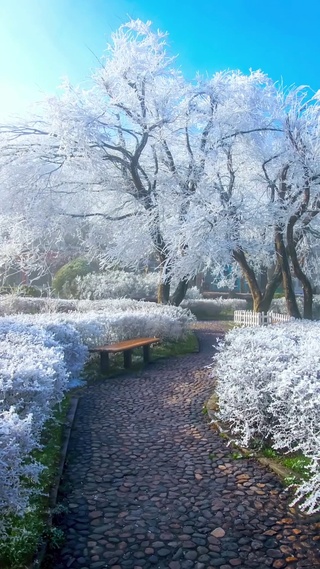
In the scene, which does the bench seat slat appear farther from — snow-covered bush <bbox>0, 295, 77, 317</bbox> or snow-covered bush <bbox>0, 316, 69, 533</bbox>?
snow-covered bush <bbox>0, 295, 77, 317</bbox>

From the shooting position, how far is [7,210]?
11.9 metres

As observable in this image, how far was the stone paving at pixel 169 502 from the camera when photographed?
291cm

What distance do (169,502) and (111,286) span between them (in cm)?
1608

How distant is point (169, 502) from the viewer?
3609mm

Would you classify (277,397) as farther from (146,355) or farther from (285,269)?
(285,269)

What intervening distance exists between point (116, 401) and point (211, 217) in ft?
15.1

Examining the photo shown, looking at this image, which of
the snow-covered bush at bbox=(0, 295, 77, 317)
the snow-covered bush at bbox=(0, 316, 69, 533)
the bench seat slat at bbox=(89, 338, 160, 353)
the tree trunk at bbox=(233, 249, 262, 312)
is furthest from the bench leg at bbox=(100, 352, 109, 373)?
the snow-covered bush at bbox=(0, 295, 77, 317)

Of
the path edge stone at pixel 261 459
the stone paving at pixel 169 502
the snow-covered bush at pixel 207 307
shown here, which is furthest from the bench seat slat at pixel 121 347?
the snow-covered bush at pixel 207 307

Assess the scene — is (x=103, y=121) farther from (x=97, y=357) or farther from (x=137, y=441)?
(x=137, y=441)

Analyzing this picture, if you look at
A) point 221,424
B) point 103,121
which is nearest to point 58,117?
point 103,121

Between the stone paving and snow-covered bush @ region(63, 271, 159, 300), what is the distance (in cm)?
1346

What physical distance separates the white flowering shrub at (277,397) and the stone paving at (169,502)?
32cm

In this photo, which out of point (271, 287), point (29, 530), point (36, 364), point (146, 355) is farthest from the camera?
point (271, 287)

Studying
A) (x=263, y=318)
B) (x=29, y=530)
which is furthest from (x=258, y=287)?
(x=29, y=530)
